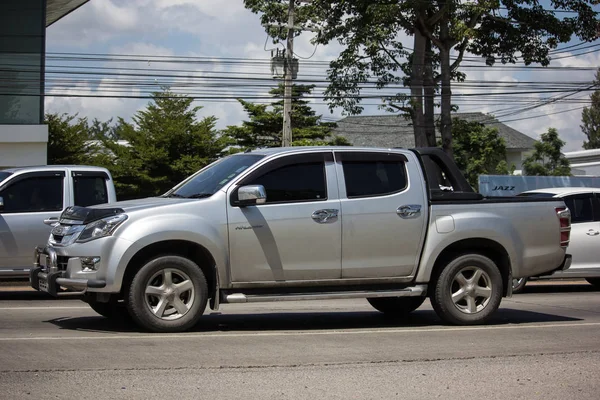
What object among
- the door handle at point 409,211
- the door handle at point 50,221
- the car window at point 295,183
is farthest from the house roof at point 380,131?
the car window at point 295,183

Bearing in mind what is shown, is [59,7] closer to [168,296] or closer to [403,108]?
[403,108]

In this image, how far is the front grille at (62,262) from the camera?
8453 mm

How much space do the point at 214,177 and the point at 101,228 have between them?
4.87ft

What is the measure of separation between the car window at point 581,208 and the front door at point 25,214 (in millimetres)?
8776

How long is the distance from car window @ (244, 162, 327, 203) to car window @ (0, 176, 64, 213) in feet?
16.5

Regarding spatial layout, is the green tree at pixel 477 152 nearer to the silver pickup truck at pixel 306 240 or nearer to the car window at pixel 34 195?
the car window at pixel 34 195

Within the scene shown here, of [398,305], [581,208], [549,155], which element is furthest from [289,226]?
[549,155]

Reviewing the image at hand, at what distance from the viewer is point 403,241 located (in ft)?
30.1

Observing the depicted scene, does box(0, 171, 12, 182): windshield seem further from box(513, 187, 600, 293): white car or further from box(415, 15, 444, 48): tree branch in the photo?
box(415, 15, 444, 48): tree branch

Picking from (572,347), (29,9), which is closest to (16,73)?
(29,9)

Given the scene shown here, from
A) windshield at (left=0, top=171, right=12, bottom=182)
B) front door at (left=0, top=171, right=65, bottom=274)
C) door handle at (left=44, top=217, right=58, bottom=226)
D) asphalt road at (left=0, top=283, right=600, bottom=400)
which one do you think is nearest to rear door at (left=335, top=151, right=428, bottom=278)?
asphalt road at (left=0, top=283, right=600, bottom=400)

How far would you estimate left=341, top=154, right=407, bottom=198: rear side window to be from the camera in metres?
9.18

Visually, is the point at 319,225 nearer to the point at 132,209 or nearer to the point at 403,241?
the point at 403,241

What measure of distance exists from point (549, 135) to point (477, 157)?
476 centimetres
